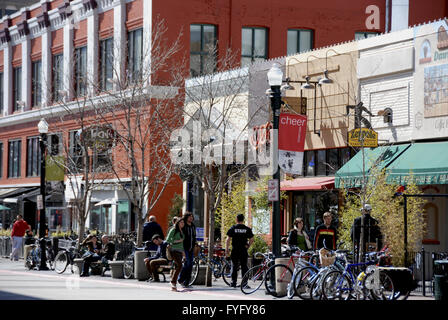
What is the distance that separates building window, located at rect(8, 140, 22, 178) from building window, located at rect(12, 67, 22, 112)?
7.77ft

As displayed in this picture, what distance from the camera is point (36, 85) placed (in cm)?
5878

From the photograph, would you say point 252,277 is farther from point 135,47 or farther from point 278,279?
point 135,47

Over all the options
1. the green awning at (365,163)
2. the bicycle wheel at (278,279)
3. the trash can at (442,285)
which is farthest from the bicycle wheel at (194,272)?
the trash can at (442,285)

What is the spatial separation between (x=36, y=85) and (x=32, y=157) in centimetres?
461

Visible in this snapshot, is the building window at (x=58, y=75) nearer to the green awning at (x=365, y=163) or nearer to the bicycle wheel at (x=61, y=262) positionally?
the bicycle wheel at (x=61, y=262)

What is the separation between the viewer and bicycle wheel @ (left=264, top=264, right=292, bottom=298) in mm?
21656

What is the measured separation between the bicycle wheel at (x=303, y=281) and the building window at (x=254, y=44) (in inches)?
1046

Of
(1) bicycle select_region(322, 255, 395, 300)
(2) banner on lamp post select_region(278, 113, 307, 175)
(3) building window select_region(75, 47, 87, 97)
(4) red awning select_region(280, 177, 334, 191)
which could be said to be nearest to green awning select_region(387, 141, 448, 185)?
(2) banner on lamp post select_region(278, 113, 307, 175)

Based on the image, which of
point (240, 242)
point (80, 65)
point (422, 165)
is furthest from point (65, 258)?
point (80, 65)

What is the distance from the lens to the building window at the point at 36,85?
58.2m

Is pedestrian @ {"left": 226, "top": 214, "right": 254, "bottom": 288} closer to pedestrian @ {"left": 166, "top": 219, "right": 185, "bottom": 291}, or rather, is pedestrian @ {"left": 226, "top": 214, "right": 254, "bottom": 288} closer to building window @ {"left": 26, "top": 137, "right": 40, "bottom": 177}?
pedestrian @ {"left": 166, "top": 219, "right": 185, "bottom": 291}

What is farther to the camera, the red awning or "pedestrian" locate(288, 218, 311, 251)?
the red awning

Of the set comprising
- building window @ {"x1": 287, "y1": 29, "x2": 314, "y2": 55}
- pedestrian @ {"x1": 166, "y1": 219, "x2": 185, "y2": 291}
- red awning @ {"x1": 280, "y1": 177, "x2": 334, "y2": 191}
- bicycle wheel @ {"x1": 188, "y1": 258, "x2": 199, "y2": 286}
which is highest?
building window @ {"x1": 287, "y1": 29, "x2": 314, "y2": 55}

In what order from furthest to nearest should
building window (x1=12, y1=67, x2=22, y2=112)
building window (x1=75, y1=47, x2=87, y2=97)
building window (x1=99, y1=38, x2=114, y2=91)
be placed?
building window (x1=12, y1=67, x2=22, y2=112) → building window (x1=75, y1=47, x2=87, y2=97) → building window (x1=99, y1=38, x2=114, y2=91)
